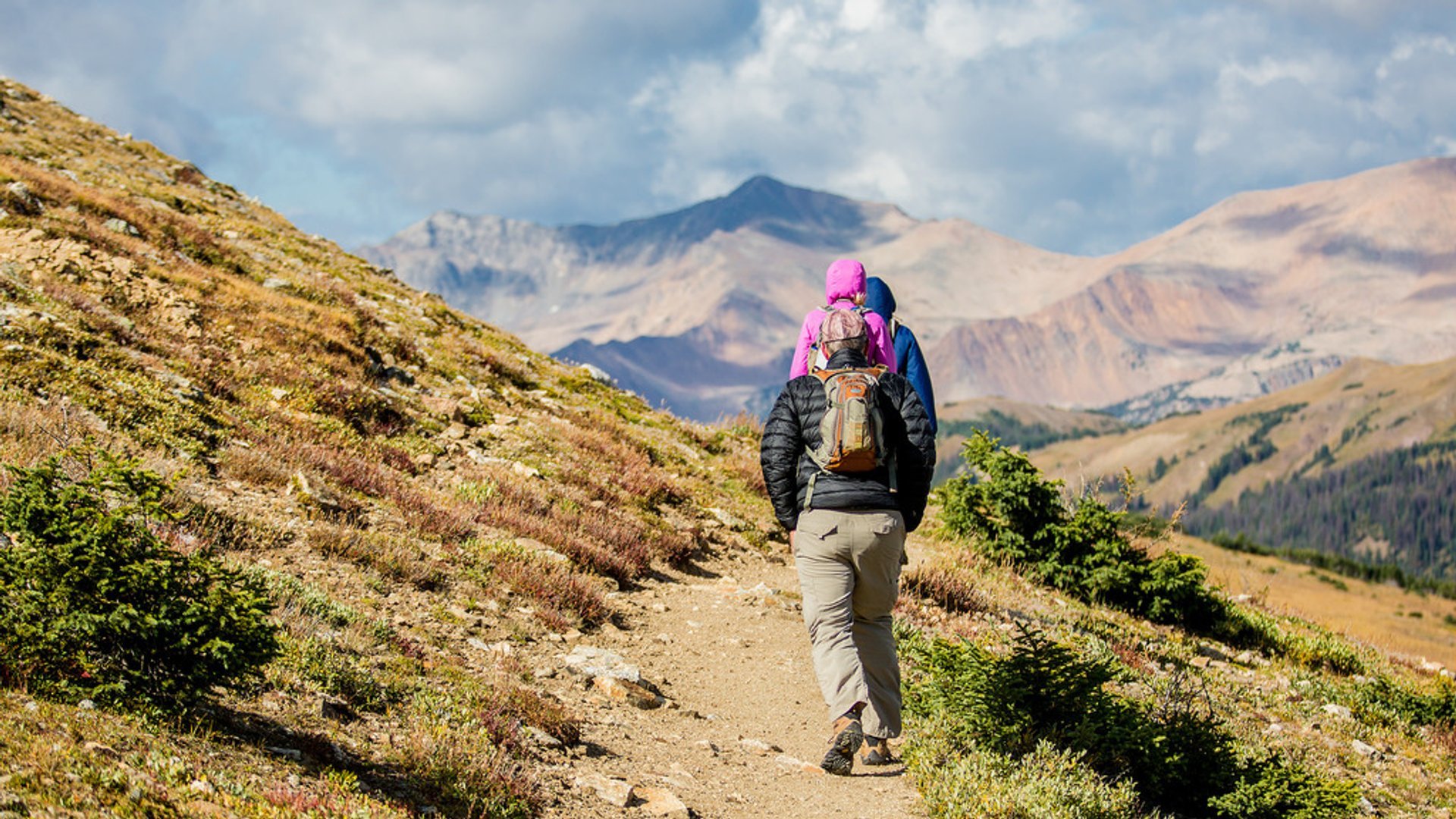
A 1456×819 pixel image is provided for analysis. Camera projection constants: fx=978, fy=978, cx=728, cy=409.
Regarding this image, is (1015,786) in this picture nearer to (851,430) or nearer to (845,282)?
(851,430)

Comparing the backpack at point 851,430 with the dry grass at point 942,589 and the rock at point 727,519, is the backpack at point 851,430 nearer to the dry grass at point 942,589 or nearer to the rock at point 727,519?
the dry grass at point 942,589

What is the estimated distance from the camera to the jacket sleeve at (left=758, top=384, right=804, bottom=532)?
7.27 meters

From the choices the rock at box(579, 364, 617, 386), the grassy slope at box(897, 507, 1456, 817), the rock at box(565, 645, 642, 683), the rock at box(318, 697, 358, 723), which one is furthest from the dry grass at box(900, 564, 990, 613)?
the rock at box(579, 364, 617, 386)

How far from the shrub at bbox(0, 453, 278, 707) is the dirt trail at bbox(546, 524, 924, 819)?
2.22 meters

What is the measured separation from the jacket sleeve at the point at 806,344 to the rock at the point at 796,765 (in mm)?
3036

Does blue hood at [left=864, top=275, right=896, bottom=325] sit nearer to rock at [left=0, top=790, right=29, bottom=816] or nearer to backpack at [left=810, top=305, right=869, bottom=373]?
backpack at [left=810, top=305, right=869, bottom=373]

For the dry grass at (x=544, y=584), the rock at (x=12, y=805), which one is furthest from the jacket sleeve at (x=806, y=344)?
the rock at (x=12, y=805)

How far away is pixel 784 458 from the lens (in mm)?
7273

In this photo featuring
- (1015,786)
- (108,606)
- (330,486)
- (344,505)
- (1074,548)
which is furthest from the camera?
(1074,548)

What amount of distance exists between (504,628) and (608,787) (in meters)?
3.02

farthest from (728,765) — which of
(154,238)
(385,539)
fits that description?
(154,238)

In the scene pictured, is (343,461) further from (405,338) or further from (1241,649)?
(1241,649)

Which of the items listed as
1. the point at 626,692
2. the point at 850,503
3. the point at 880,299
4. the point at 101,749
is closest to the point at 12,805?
the point at 101,749

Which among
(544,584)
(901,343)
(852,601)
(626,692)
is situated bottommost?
(626,692)
